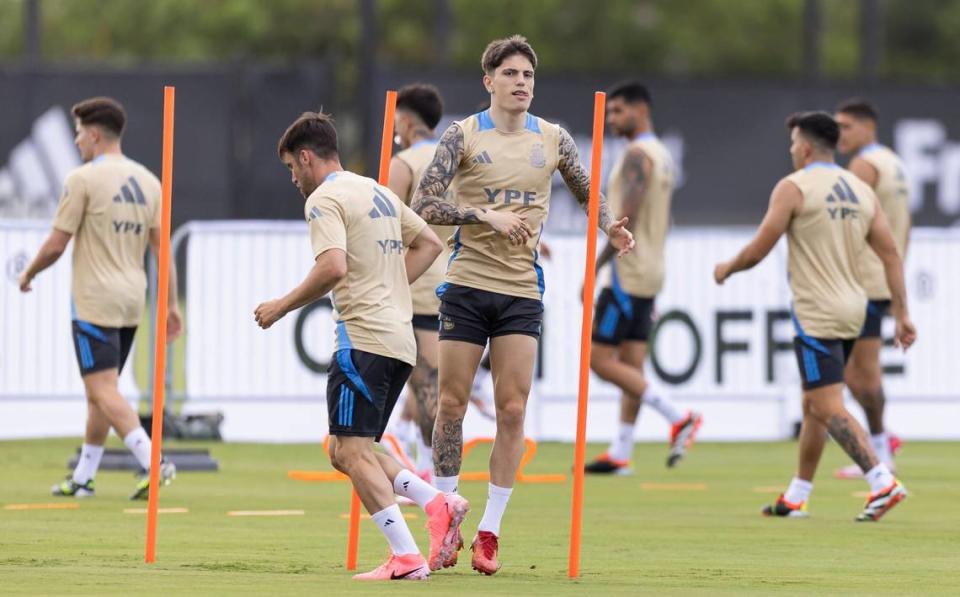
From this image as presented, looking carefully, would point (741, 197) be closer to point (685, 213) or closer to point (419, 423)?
point (685, 213)

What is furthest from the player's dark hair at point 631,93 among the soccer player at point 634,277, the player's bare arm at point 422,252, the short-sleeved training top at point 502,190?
the player's bare arm at point 422,252

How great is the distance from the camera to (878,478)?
11.6 metres

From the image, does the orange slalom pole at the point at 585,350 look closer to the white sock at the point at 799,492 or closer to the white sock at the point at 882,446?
the white sock at the point at 799,492

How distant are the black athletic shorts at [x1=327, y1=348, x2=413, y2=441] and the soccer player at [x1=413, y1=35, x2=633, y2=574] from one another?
2.79 feet

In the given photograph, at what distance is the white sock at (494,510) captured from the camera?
29.9 ft

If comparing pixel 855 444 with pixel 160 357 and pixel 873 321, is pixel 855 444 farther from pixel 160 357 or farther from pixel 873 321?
pixel 160 357

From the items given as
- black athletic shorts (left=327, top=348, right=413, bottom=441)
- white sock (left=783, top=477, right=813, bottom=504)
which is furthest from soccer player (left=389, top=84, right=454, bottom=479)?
black athletic shorts (left=327, top=348, right=413, bottom=441)

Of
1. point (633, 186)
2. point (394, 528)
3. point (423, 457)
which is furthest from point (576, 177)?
point (633, 186)

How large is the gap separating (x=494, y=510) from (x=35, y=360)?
9.29m

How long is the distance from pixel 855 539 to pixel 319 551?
2.79 metres

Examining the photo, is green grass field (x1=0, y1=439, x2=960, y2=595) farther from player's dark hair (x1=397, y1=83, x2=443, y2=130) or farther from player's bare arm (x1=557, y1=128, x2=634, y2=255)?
player's dark hair (x1=397, y1=83, x2=443, y2=130)

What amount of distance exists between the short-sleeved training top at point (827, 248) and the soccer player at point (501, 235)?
8.74 ft

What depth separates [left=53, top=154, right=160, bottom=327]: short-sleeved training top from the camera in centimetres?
1234

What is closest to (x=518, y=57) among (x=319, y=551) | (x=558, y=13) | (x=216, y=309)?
(x=319, y=551)
